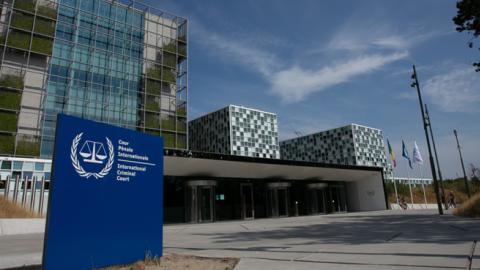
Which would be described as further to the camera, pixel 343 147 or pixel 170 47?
pixel 343 147

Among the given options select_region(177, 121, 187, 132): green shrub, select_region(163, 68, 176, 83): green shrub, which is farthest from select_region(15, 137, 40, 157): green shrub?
select_region(163, 68, 176, 83): green shrub

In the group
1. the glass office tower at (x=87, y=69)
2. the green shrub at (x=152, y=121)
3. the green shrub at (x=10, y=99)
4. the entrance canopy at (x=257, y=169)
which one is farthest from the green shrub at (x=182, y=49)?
the entrance canopy at (x=257, y=169)

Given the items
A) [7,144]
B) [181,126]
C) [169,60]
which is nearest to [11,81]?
[7,144]

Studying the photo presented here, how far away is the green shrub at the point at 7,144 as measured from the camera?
150 ft

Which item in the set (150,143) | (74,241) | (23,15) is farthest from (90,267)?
(23,15)

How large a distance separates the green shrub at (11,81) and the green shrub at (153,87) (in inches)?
746

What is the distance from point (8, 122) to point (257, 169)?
38077 millimetres

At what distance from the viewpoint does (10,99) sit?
155 ft

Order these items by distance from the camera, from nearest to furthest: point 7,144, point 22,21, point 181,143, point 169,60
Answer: point 7,144
point 22,21
point 181,143
point 169,60

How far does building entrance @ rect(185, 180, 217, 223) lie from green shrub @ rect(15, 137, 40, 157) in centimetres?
3257

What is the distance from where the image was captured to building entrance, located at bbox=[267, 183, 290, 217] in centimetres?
3052

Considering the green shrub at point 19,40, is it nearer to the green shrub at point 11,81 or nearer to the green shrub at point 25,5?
the green shrub at point 25,5

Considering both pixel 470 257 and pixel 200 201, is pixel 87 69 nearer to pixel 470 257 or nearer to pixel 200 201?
pixel 200 201

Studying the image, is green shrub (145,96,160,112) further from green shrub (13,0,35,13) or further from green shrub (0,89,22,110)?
green shrub (13,0,35,13)
